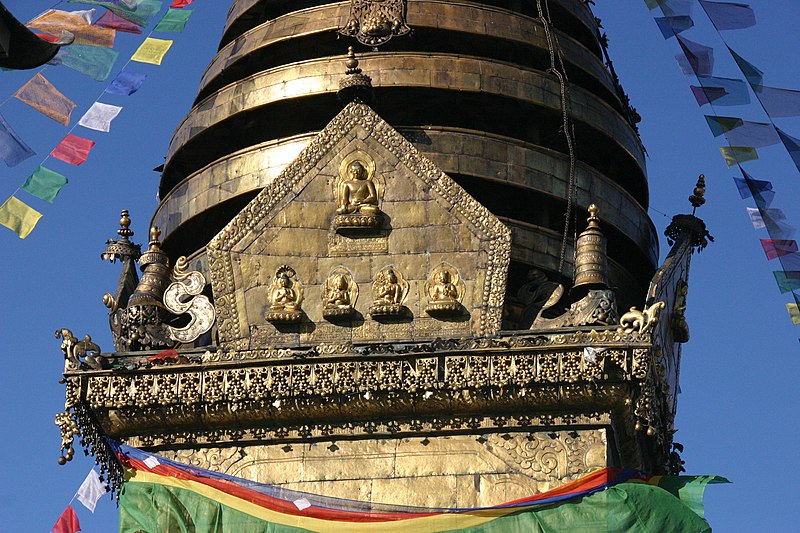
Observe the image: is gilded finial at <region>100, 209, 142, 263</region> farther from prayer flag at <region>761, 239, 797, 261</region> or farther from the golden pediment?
prayer flag at <region>761, 239, 797, 261</region>

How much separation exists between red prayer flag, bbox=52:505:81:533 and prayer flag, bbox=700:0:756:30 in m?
10.8

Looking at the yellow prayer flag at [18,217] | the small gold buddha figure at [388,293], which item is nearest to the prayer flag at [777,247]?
the small gold buddha figure at [388,293]

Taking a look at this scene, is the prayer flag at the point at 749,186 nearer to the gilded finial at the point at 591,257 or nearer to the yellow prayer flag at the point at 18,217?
the gilded finial at the point at 591,257

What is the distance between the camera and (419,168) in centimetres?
2661

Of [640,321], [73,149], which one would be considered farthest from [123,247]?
[640,321]

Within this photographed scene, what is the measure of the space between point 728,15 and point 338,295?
6553mm

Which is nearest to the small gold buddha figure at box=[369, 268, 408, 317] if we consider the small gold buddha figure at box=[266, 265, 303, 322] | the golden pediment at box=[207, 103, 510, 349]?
the golden pediment at box=[207, 103, 510, 349]

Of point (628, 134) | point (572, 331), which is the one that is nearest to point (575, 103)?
point (628, 134)

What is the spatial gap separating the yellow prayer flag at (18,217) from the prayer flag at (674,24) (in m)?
9.03

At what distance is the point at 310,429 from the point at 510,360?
8.79 ft

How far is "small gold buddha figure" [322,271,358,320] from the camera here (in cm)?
2556

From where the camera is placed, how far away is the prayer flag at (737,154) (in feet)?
88.8

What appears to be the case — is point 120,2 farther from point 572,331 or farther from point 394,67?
point 572,331

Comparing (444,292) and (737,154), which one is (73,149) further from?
(737,154)
